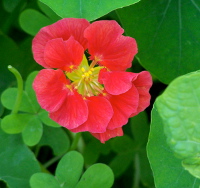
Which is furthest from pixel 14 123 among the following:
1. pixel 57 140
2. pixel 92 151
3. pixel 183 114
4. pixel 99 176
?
pixel 183 114

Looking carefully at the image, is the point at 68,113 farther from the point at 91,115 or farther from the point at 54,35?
the point at 54,35

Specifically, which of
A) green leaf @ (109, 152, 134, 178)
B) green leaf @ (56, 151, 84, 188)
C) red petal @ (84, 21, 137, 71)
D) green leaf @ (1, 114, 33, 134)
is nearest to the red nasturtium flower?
red petal @ (84, 21, 137, 71)

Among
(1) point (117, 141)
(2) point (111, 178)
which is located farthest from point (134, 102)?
(1) point (117, 141)

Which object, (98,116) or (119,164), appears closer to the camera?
(98,116)

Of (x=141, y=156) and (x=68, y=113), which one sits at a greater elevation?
(x=68, y=113)

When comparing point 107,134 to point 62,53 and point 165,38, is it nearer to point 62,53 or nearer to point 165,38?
point 62,53

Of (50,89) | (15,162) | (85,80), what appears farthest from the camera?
(15,162)
